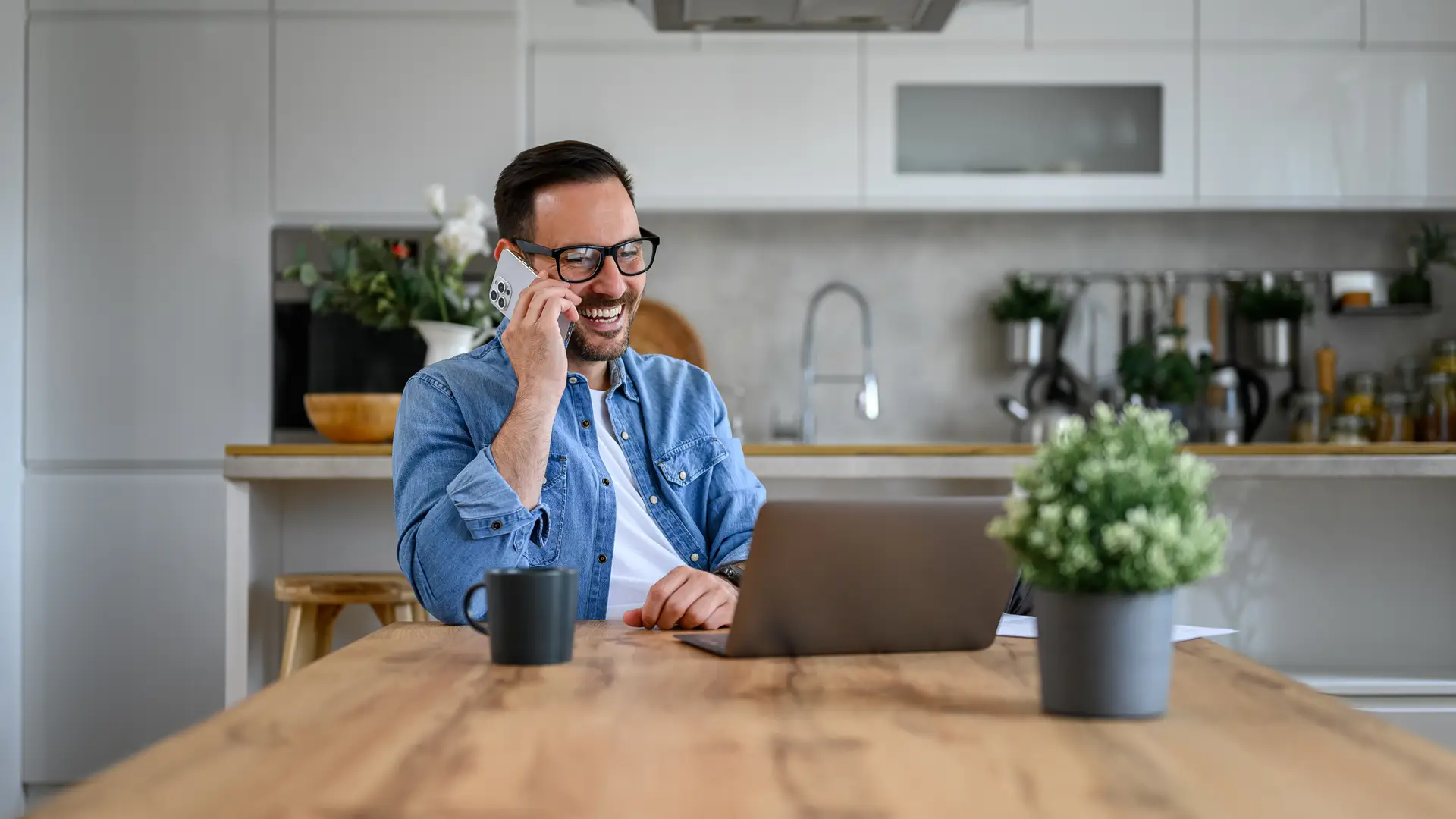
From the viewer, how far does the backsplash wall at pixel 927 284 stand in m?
4.02

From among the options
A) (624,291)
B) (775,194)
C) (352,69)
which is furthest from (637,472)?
(352,69)

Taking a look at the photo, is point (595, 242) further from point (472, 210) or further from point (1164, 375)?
point (1164, 375)

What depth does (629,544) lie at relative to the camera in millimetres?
1736

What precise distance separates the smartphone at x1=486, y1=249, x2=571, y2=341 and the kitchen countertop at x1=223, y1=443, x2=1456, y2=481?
122 centimetres

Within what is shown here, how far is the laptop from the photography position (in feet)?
3.43

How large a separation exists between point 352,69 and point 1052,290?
2.16m

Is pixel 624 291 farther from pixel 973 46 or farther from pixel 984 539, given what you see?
pixel 973 46

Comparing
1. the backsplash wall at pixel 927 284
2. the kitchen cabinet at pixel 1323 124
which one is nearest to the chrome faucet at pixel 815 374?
the backsplash wall at pixel 927 284

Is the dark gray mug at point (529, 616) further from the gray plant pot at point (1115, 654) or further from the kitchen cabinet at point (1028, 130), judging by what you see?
the kitchen cabinet at point (1028, 130)

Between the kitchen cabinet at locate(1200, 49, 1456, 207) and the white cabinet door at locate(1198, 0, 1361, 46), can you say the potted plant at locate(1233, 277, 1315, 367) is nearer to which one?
the kitchen cabinet at locate(1200, 49, 1456, 207)

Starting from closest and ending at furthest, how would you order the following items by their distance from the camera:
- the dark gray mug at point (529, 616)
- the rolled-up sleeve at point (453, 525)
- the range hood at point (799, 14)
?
the dark gray mug at point (529, 616)
the rolled-up sleeve at point (453, 525)
the range hood at point (799, 14)

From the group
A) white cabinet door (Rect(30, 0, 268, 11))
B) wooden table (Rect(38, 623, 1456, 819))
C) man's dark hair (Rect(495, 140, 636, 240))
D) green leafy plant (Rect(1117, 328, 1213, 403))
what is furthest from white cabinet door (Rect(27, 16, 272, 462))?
wooden table (Rect(38, 623, 1456, 819))

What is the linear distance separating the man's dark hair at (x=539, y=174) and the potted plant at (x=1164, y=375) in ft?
7.83

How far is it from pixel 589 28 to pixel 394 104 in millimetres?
586
